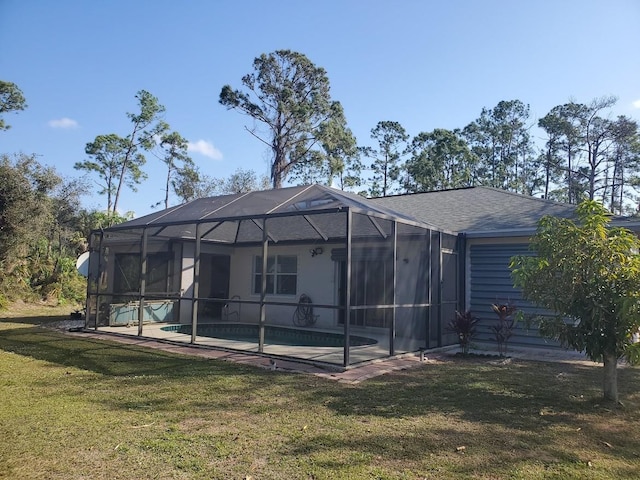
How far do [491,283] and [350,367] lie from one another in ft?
14.9

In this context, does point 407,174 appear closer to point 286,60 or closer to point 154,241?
point 286,60

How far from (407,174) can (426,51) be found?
24195 millimetres

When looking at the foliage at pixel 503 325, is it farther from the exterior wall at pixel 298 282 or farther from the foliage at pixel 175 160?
the foliage at pixel 175 160

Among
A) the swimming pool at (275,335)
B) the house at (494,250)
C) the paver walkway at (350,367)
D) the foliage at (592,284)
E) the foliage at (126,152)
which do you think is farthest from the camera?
the foliage at (126,152)

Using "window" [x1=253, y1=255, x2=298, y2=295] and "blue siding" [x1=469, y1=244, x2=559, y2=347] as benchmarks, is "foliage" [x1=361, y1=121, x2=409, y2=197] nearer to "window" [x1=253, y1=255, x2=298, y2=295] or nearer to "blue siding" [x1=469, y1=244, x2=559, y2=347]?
"window" [x1=253, y1=255, x2=298, y2=295]

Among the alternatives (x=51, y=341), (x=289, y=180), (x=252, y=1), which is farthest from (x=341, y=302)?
(x=289, y=180)

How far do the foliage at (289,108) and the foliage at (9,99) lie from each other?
11.4 m

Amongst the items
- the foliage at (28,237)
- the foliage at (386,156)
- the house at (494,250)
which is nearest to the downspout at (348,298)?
the house at (494,250)

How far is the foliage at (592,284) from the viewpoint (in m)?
4.96

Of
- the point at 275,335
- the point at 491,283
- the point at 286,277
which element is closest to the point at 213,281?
the point at 286,277

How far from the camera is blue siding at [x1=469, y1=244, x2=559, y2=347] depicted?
31.1 feet

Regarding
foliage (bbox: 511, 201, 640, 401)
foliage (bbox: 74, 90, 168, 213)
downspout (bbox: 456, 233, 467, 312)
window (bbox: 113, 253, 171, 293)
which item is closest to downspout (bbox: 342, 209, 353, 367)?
foliage (bbox: 511, 201, 640, 401)

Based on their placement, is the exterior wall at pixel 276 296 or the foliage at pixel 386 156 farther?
the foliage at pixel 386 156

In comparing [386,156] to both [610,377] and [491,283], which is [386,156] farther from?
[610,377]
